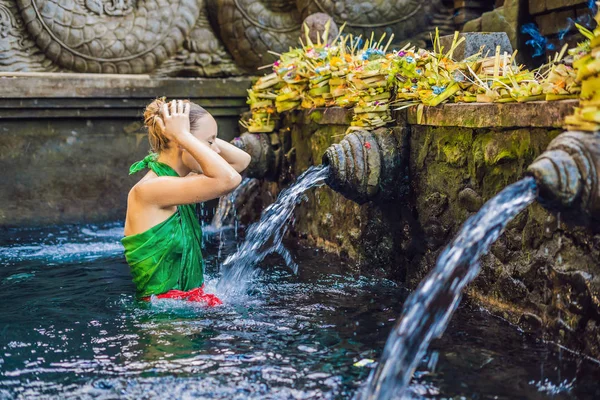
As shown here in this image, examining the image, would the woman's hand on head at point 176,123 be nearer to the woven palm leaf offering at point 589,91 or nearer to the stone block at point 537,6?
the woven palm leaf offering at point 589,91

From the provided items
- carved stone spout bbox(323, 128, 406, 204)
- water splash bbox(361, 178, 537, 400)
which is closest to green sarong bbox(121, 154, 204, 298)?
carved stone spout bbox(323, 128, 406, 204)

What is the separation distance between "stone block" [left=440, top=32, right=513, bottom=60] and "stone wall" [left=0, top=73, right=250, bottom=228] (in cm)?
298

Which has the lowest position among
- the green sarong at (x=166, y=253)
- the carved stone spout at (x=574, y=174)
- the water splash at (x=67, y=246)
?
the water splash at (x=67, y=246)

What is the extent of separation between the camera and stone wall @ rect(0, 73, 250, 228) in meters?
6.73

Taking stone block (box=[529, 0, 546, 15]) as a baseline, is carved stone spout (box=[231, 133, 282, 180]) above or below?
below

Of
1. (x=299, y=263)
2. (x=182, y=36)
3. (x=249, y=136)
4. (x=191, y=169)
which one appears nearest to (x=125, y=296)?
(x=191, y=169)

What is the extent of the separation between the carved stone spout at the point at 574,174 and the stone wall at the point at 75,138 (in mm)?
4838

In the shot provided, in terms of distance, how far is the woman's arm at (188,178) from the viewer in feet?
Answer: 12.0

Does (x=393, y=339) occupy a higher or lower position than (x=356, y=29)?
lower

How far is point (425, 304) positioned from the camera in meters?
2.96

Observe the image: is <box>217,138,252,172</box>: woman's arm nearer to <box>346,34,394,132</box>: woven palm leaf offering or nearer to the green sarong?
the green sarong

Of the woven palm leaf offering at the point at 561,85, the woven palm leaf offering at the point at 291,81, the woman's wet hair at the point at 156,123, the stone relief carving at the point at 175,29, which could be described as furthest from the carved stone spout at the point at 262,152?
the woven palm leaf offering at the point at 561,85

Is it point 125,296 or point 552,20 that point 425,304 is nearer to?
point 125,296

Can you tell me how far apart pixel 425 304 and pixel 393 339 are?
8.5 inches
